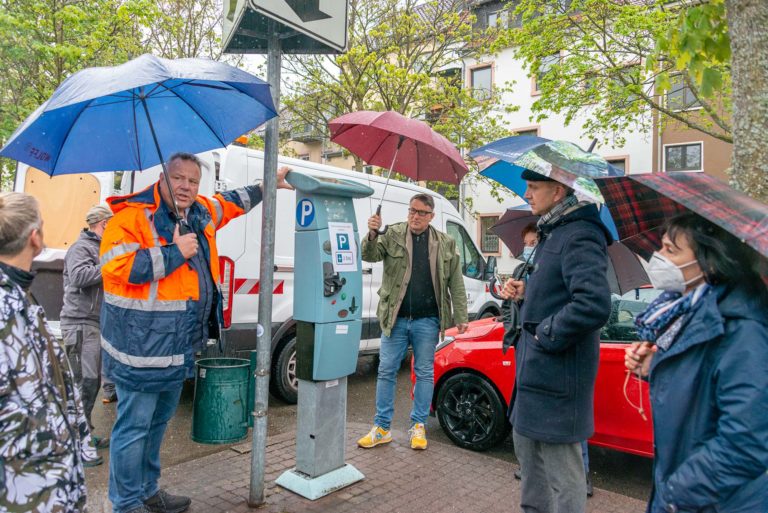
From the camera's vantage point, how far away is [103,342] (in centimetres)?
309

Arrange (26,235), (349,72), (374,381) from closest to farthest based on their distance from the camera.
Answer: (26,235) < (374,381) < (349,72)

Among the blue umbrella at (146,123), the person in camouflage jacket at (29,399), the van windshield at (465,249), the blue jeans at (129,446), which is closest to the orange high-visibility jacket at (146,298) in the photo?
the blue jeans at (129,446)

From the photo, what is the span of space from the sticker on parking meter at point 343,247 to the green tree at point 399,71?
10470 millimetres

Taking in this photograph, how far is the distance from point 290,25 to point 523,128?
21.4 metres

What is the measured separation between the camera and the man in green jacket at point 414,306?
455 cm

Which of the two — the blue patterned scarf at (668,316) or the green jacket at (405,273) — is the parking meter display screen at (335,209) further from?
the blue patterned scarf at (668,316)

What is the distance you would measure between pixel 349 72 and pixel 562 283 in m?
13.2

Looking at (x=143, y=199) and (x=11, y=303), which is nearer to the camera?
(x=11, y=303)

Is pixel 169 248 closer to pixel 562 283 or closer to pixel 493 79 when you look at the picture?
pixel 562 283

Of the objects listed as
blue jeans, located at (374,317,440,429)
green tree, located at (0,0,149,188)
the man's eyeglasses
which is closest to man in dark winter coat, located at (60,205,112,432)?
blue jeans, located at (374,317,440,429)

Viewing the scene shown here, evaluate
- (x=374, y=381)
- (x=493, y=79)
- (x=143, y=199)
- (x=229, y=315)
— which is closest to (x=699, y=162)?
(x=493, y=79)

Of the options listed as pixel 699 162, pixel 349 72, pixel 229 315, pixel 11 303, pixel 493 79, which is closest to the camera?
pixel 11 303

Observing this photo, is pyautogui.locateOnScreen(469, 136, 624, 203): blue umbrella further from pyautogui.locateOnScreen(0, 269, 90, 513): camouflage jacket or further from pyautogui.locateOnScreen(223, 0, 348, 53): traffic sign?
pyautogui.locateOnScreen(0, 269, 90, 513): camouflage jacket

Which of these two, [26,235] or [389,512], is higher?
[26,235]
